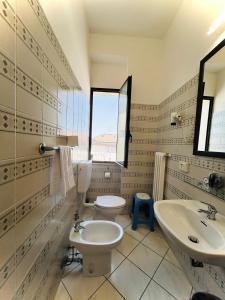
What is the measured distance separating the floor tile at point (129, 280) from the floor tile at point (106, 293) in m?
0.04

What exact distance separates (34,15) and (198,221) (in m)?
1.52

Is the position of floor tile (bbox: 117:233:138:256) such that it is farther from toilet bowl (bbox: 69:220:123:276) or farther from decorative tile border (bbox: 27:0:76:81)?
decorative tile border (bbox: 27:0:76:81)

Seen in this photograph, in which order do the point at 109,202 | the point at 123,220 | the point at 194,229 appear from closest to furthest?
the point at 194,229 → the point at 109,202 → the point at 123,220

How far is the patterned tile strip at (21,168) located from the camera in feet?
1.89

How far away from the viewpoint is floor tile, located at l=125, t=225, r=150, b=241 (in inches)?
82.8

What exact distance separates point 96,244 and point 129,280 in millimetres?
489

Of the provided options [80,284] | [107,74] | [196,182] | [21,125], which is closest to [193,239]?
[196,182]

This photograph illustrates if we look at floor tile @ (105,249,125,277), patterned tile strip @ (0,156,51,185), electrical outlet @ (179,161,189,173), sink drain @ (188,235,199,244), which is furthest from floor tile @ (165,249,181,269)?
patterned tile strip @ (0,156,51,185)

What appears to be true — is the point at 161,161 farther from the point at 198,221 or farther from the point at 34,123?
the point at 34,123

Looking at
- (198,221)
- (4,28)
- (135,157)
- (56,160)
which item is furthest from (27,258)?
(135,157)

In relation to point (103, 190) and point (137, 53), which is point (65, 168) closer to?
point (103, 190)

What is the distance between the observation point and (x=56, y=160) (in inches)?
42.3

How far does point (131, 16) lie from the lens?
214cm

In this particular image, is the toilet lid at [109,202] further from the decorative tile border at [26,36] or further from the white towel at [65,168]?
the decorative tile border at [26,36]
